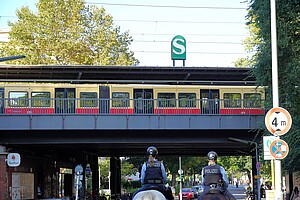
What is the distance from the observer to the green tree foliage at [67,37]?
61.4 m

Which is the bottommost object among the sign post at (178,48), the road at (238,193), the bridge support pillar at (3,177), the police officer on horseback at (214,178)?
the road at (238,193)

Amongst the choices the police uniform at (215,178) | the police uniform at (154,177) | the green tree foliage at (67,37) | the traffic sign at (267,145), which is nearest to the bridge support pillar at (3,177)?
the green tree foliage at (67,37)

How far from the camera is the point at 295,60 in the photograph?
81.4 ft

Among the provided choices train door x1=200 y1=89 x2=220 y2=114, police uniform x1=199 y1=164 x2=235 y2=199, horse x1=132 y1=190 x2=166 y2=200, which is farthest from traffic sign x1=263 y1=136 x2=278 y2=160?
train door x1=200 y1=89 x2=220 y2=114

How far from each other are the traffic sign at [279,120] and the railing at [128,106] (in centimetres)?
2426

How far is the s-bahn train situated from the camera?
128 ft

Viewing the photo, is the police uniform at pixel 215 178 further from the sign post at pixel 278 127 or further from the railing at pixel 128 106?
the railing at pixel 128 106

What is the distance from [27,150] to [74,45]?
19017mm

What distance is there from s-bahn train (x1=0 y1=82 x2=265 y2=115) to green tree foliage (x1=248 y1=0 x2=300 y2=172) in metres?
11.8

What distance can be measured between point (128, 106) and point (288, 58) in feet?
53.7

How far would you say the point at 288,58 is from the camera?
25.2 metres

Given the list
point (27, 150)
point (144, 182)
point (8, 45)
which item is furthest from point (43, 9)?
point (144, 182)

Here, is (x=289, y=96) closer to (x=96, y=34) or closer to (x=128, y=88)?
(x=128, y=88)

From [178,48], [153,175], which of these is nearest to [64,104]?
[178,48]
